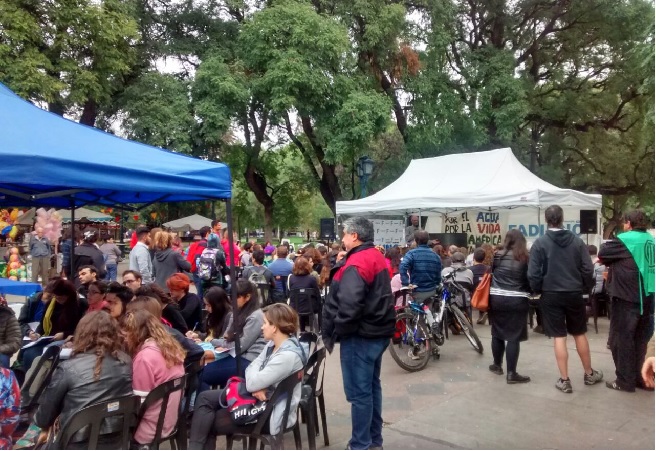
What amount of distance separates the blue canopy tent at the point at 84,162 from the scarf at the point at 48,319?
111 cm

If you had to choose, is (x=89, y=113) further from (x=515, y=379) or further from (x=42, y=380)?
(x=515, y=379)

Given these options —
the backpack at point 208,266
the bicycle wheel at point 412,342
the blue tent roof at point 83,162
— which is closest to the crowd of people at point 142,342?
the blue tent roof at point 83,162

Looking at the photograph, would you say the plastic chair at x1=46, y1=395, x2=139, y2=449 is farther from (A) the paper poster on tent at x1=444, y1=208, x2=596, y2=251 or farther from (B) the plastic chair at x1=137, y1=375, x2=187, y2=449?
(A) the paper poster on tent at x1=444, y1=208, x2=596, y2=251

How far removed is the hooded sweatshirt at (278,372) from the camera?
11.1 feet

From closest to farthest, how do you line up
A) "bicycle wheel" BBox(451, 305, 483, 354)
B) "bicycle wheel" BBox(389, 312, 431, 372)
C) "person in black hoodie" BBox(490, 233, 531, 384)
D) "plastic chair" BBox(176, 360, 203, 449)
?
"plastic chair" BBox(176, 360, 203, 449), "person in black hoodie" BBox(490, 233, 531, 384), "bicycle wheel" BBox(389, 312, 431, 372), "bicycle wheel" BBox(451, 305, 483, 354)

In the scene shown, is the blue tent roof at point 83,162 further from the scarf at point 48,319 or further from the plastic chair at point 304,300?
the plastic chair at point 304,300

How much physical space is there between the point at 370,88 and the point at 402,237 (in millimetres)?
7020

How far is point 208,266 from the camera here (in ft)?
27.6

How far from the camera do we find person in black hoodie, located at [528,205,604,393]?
5285 mm

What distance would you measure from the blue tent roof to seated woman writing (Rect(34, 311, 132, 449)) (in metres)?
1.06

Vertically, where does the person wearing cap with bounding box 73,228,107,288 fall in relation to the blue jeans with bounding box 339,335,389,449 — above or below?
above

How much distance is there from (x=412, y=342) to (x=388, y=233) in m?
6.84

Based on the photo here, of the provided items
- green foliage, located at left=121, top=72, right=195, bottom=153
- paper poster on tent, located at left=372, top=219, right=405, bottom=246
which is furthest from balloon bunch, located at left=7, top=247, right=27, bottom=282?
paper poster on tent, located at left=372, top=219, right=405, bottom=246

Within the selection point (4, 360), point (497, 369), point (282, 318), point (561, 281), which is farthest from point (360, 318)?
point (497, 369)
